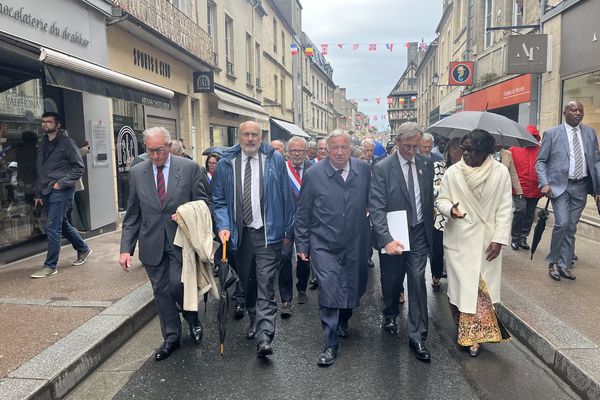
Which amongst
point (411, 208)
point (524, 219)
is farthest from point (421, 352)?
point (524, 219)

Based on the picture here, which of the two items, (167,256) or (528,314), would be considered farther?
(528,314)

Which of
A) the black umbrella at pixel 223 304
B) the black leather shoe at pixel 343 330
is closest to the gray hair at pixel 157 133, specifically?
the black umbrella at pixel 223 304

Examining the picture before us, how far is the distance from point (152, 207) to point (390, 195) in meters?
1.95

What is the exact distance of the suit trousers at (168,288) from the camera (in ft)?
12.6

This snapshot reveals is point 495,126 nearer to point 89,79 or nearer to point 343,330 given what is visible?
point 343,330

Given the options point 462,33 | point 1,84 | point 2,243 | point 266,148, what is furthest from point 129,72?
point 462,33

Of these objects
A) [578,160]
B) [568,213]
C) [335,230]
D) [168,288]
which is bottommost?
[168,288]

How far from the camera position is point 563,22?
9.70 metres

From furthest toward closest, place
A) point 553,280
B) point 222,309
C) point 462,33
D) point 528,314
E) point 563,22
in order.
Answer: point 462,33 < point 563,22 < point 553,280 < point 528,314 < point 222,309

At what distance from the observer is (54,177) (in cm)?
576

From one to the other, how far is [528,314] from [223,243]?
284 cm

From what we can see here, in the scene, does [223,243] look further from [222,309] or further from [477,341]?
[477,341]

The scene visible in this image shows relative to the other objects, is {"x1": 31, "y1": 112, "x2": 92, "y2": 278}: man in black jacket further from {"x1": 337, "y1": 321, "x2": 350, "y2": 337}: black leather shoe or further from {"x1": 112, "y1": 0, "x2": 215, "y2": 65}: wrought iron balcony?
{"x1": 112, "y1": 0, "x2": 215, "y2": 65}: wrought iron balcony

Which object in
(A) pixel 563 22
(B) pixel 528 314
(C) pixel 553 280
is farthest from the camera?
(A) pixel 563 22
